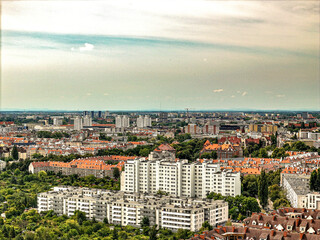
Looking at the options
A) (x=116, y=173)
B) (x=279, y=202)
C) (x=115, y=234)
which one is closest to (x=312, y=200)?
(x=279, y=202)

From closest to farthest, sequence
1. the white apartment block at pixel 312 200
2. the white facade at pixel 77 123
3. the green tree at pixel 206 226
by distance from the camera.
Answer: the green tree at pixel 206 226 < the white apartment block at pixel 312 200 < the white facade at pixel 77 123

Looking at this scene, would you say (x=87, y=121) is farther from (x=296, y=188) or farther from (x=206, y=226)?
(x=206, y=226)

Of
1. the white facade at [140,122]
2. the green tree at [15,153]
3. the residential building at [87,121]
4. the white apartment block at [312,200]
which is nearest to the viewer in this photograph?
the white apartment block at [312,200]

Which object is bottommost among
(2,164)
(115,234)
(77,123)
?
(115,234)

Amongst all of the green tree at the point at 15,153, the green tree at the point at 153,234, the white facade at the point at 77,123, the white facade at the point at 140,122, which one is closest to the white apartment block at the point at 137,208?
the green tree at the point at 153,234

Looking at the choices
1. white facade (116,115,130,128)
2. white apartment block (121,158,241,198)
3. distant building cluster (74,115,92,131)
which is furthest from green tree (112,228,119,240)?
white facade (116,115,130,128)

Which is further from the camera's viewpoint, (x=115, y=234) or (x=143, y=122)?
(x=143, y=122)

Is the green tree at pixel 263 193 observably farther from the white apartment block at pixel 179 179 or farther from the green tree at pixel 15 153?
the green tree at pixel 15 153
